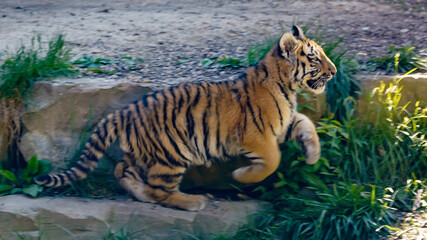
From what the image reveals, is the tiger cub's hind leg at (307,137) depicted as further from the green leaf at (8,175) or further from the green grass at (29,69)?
the green leaf at (8,175)

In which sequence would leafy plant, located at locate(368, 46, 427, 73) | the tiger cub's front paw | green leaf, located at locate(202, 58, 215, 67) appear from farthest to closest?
green leaf, located at locate(202, 58, 215, 67)
leafy plant, located at locate(368, 46, 427, 73)
the tiger cub's front paw

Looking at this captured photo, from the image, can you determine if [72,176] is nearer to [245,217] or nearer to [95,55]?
[245,217]

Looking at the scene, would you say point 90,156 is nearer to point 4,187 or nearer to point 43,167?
point 43,167

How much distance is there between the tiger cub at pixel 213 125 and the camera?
4832 mm

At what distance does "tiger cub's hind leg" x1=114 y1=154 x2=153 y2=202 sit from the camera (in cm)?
502

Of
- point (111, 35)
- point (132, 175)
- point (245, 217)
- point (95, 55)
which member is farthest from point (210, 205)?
point (111, 35)

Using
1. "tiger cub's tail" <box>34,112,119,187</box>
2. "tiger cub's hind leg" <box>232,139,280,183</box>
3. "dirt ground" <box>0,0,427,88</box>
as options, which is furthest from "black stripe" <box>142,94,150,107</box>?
"tiger cub's hind leg" <box>232,139,280,183</box>

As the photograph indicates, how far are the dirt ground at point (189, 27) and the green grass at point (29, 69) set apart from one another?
50 cm

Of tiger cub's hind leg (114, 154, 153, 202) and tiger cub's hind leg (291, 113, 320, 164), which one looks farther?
tiger cub's hind leg (114, 154, 153, 202)

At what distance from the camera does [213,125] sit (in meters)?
4.95

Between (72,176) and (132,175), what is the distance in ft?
1.72

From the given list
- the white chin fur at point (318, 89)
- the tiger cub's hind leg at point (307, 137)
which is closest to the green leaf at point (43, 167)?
the tiger cub's hind leg at point (307, 137)

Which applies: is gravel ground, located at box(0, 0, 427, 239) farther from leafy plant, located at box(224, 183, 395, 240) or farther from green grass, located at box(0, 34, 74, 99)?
leafy plant, located at box(224, 183, 395, 240)

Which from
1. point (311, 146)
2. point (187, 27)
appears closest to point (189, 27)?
point (187, 27)
